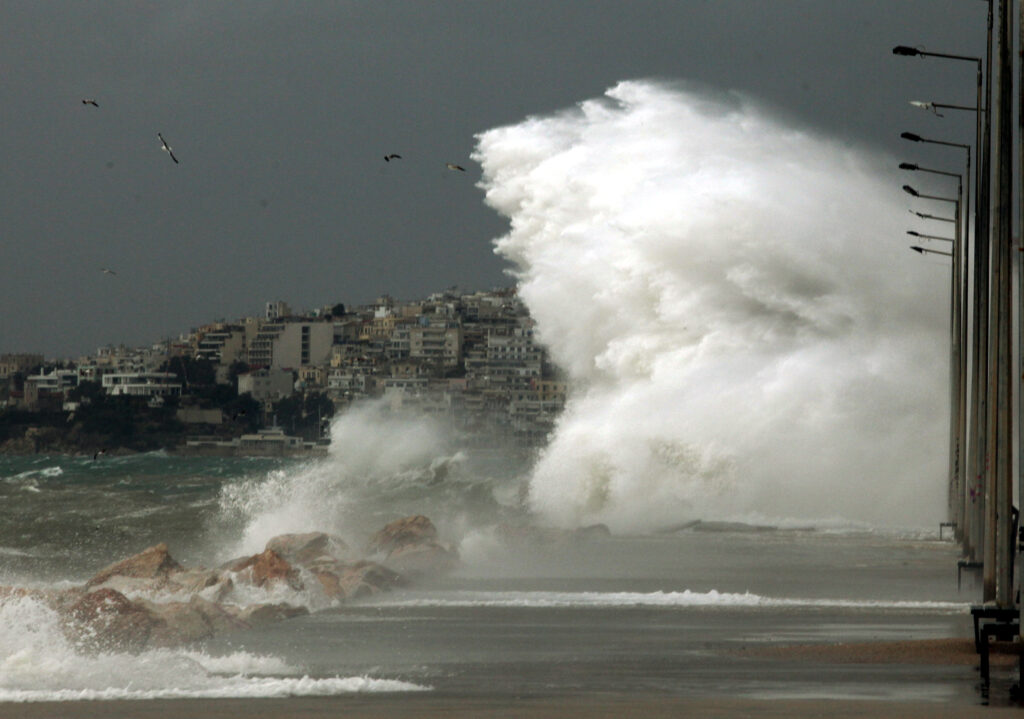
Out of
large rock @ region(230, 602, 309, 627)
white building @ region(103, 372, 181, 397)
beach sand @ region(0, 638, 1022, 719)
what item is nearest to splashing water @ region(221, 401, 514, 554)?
large rock @ region(230, 602, 309, 627)

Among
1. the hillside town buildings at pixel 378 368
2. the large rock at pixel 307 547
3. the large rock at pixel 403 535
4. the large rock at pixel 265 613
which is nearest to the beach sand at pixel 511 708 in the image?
the large rock at pixel 265 613

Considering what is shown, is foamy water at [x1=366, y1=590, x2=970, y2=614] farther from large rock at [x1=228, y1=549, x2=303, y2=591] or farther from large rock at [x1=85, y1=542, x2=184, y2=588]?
large rock at [x1=85, y1=542, x2=184, y2=588]

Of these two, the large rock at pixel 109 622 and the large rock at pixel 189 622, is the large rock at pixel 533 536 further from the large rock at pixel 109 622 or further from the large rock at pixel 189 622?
the large rock at pixel 109 622

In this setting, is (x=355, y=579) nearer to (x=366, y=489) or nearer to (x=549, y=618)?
(x=549, y=618)

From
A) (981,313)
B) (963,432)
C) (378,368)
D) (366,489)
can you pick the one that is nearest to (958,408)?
(963,432)

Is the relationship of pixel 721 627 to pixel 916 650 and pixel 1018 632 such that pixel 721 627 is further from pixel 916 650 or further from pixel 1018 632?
pixel 1018 632
